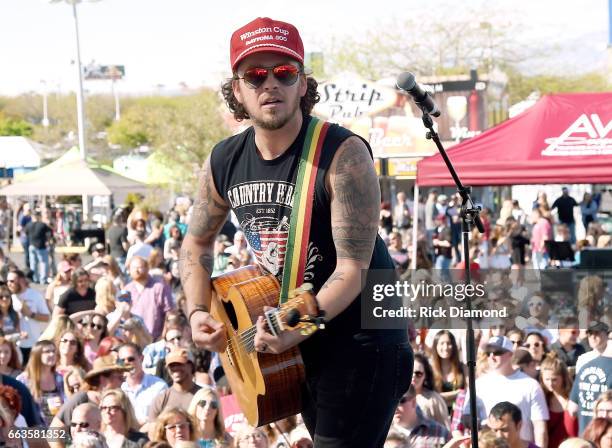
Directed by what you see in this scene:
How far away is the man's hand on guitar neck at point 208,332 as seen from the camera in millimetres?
3582

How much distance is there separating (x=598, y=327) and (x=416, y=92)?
4540 mm

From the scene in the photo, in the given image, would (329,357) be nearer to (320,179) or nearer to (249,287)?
(249,287)

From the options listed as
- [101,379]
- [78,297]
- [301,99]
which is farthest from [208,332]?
[78,297]

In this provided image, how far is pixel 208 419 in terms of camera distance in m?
7.64

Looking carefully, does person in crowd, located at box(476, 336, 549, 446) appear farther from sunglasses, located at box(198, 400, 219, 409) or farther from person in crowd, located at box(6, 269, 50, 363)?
person in crowd, located at box(6, 269, 50, 363)

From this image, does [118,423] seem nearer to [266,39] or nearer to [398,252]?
[266,39]

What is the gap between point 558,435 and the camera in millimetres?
7895

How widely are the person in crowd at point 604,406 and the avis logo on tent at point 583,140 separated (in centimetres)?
560

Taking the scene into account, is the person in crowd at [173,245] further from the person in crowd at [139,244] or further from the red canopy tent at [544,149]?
the red canopy tent at [544,149]

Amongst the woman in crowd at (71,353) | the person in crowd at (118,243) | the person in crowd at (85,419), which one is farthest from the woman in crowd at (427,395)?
the person in crowd at (118,243)

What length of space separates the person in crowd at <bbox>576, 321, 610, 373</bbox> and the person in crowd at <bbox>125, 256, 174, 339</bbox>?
203 inches

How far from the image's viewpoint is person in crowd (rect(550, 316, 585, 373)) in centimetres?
882

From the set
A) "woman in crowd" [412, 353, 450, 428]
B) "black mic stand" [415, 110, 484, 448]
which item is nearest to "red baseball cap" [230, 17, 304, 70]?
"black mic stand" [415, 110, 484, 448]

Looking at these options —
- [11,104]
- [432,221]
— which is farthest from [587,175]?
[11,104]
